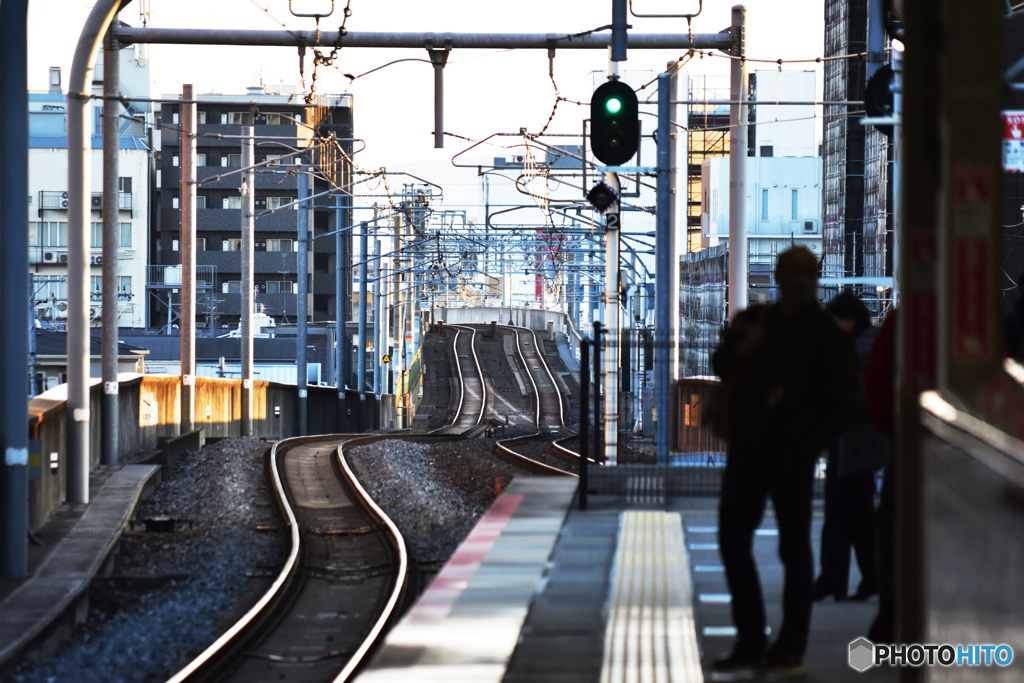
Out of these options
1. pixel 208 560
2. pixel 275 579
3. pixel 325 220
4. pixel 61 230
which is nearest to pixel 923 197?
pixel 275 579

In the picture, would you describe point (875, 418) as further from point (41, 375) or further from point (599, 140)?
point (41, 375)

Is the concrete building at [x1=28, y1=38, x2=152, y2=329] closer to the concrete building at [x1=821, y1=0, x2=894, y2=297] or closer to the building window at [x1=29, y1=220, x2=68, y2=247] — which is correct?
the building window at [x1=29, y1=220, x2=68, y2=247]

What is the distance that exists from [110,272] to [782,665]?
619 inches

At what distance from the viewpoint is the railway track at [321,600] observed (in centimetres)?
910

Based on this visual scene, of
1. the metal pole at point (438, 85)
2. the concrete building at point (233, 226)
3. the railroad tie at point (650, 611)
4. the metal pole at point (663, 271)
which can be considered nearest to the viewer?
the railroad tie at point (650, 611)

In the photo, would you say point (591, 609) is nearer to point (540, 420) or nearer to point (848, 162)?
point (848, 162)

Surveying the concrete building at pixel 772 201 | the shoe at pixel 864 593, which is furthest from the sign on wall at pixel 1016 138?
the concrete building at pixel 772 201

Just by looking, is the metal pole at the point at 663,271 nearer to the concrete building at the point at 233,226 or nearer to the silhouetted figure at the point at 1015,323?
the silhouetted figure at the point at 1015,323

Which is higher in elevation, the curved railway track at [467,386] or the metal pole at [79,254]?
the metal pole at [79,254]

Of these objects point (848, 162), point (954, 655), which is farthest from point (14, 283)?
point (848, 162)

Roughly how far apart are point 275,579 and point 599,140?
5.68m

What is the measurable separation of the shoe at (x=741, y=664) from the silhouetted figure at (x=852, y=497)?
157 cm

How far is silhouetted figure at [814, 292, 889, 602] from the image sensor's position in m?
6.65

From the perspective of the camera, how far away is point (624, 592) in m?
7.29
